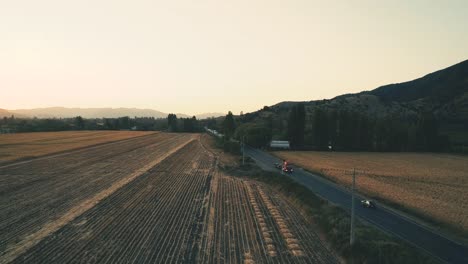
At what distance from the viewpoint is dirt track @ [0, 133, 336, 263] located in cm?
2594

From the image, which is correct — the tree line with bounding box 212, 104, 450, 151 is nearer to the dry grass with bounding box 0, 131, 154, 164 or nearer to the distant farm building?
the distant farm building

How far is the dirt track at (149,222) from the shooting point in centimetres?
2594

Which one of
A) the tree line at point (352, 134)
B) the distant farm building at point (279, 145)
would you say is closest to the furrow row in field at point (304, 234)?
the distant farm building at point (279, 145)

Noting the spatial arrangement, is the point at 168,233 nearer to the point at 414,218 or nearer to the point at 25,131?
the point at 414,218

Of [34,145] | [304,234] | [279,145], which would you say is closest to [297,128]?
[279,145]

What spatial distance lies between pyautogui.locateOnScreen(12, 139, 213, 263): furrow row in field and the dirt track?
8cm

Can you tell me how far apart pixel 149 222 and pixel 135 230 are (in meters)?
2.50

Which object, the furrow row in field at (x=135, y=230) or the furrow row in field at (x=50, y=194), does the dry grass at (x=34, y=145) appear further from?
the furrow row in field at (x=135, y=230)

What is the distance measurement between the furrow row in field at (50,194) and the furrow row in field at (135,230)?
3.68 m

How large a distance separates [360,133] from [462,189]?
2841 inches

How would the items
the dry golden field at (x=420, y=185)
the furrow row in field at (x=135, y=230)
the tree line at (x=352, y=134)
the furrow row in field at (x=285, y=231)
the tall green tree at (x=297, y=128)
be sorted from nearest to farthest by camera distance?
the furrow row in field at (x=135, y=230) → the furrow row in field at (x=285, y=231) → the dry golden field at (x=420, y=185) → the tree line at (x=352, y=134) → the tall green tree at (x=297, y=128)

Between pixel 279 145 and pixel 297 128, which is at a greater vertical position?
pixel 297 128

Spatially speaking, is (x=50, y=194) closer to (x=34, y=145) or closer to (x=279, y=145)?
(x=34, y=145)

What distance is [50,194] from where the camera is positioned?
45531 mm
